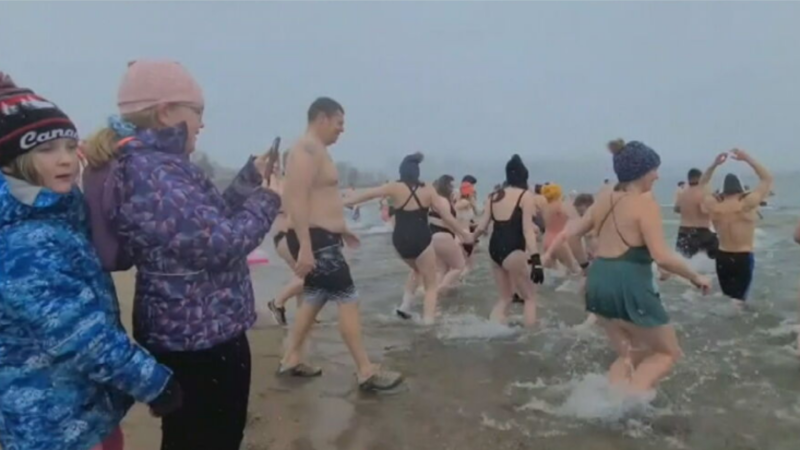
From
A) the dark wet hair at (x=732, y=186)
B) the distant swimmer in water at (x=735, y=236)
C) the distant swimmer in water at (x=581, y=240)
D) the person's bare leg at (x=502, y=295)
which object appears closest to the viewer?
the person's bare leg at (x=502, y=295)

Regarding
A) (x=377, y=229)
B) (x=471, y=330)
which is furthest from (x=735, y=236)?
(x=377, y=229)

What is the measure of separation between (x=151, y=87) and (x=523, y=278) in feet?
18.3

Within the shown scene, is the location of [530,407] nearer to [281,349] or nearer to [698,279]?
[698,279]

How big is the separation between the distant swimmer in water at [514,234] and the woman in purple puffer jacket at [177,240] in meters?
5.02

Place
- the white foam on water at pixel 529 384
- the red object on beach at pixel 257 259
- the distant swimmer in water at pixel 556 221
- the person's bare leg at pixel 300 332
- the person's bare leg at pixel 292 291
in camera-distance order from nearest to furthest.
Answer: the person's bare leg at pixel 300 332, the white foam on water at pixel 529 384, the person's bare leg at pixel 292 291, the distant swimmer in water at pixel 556 221, the red object on beach at pixel 257 259

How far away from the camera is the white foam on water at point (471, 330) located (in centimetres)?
740

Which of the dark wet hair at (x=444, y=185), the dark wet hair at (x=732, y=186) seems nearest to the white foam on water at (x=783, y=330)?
the dark wet hair at (x=732, y=186)

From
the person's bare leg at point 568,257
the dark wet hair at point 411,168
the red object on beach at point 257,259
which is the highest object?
the dark wet hair at point 411,168

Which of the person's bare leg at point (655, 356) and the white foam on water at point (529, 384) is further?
the white foam on water at point (529, 384)

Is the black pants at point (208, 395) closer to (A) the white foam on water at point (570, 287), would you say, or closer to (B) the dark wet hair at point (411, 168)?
(B) the dark wet hair at point (411, 168)

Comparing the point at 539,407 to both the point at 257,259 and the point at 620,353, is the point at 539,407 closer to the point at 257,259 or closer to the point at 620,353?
the point at 620,353

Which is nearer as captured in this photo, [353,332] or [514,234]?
[353,332]

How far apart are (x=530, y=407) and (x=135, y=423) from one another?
248 cm

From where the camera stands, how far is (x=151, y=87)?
2520mm
